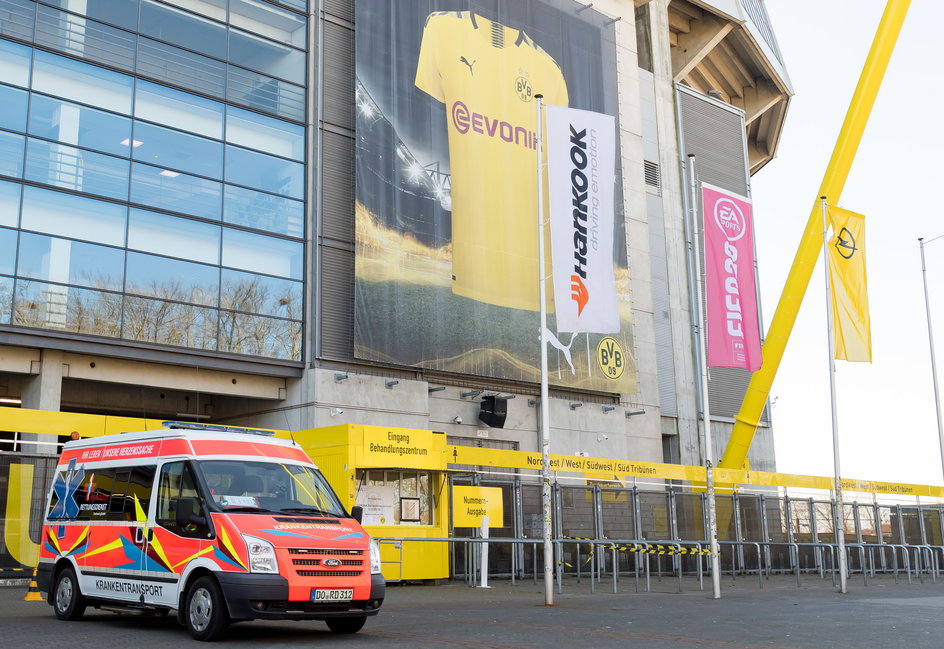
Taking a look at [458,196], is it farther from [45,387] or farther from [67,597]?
[67,597]

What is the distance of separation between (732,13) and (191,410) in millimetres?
29494

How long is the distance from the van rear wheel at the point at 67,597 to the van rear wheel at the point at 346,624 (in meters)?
3.37

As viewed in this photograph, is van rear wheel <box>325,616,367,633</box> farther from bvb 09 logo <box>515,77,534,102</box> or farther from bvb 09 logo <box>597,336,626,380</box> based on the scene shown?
bvb 09 logo <box>515,77,534,102</box>

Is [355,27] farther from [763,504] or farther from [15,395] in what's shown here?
[763,504]

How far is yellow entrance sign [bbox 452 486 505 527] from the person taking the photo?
→ 75.7 ft

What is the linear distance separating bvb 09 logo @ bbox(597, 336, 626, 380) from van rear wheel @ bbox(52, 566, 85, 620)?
23.8 m

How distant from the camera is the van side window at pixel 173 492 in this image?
38.2ft

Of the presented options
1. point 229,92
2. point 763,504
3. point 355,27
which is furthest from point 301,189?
point 763,504

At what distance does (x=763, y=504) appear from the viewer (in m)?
33.1

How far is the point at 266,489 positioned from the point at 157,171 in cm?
1686

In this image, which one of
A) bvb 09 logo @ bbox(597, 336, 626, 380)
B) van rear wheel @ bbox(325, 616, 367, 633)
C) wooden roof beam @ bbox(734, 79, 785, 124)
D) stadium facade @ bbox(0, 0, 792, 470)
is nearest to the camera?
van rear wheel @ bbox(325, 616, 367, 633)

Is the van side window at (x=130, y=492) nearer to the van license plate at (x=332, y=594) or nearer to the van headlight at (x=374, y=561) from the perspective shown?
the van license plate at (x=332, y=594)

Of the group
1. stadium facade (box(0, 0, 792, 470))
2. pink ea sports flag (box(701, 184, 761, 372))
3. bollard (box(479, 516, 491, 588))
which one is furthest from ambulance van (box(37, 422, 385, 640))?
stadium facade (box(0, 0, 792, 470))

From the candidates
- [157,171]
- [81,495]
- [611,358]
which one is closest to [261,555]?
[81,495]
